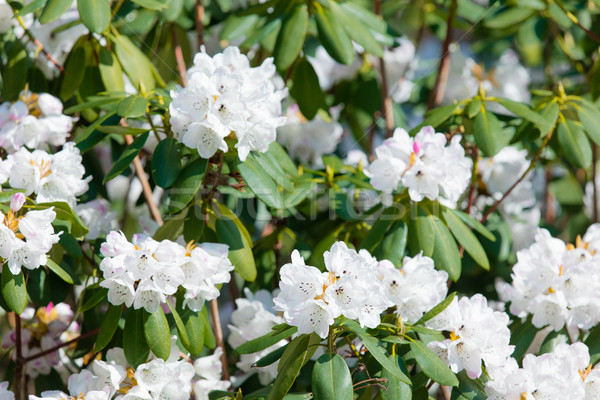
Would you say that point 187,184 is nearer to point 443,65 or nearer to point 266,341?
point 266,341

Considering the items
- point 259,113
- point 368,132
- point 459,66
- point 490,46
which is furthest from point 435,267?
point 490,46

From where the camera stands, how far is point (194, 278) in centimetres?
136

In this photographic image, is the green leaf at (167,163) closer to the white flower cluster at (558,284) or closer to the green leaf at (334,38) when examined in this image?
the green leaf at (334,38)

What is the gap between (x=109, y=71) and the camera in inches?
69.1

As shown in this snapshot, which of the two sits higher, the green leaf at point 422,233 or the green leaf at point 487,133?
the green leaf at point 487,133

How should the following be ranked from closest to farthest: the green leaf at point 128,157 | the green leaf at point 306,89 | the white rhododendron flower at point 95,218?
the green leaf at point 128,157, the white rhododendron flower at point 95,218, the green leaf at point 306,89

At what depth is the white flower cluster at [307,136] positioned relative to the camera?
2.18 meters

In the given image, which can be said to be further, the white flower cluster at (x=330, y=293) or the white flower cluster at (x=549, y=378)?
the white flower cluster at (x=549, y=378)

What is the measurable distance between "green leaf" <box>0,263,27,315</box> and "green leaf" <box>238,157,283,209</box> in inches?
18.5

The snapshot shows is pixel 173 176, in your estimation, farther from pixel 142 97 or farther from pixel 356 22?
pixel 356 22

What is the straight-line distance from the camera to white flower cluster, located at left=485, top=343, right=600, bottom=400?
1340mm

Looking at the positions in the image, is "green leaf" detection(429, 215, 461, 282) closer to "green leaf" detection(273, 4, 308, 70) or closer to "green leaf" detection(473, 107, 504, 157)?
"green leaf" detection(473, 107, 504, 157)

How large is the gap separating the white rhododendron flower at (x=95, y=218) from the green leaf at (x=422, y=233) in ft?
2.35

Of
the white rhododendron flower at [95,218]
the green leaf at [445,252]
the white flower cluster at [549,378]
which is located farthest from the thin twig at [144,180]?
the white flower cluster at [549,378]
